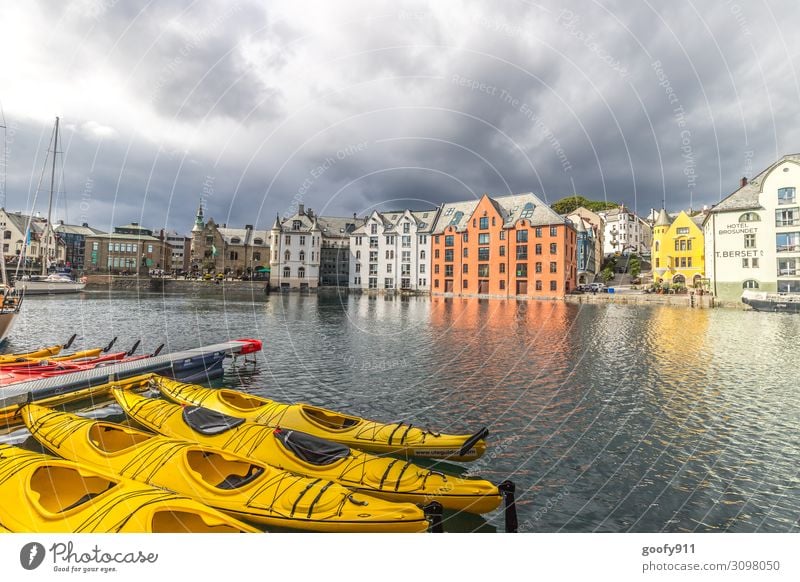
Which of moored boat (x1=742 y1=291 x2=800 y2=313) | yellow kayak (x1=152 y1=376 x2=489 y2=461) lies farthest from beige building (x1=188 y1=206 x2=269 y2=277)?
moored boat (x1=742 y1=291 x2=800 y2=313)

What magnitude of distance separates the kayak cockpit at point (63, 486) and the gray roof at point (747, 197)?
23441 mm

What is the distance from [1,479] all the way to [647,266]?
104 metres

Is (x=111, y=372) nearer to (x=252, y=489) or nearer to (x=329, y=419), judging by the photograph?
(x=329, y=419)

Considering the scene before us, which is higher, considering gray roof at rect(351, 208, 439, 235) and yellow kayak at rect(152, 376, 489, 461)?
gray roof at rect(351, 208, 439, 235)

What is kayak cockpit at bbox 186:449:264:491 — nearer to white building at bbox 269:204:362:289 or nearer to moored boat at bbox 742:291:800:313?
moored boat at bbox 742:291:800:313

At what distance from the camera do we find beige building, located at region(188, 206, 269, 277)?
376ft

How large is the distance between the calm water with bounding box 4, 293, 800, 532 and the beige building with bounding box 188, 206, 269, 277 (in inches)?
3230

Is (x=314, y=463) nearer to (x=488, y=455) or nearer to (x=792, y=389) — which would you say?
(x=488, y=455)

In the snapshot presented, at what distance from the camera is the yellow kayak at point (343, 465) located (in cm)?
728

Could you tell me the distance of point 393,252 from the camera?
92.8 meters

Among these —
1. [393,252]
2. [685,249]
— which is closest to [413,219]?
[393,252]

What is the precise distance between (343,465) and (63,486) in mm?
4845
